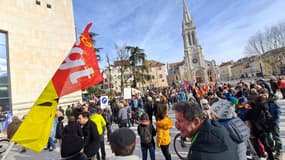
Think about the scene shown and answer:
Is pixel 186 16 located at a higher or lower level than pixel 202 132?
higher

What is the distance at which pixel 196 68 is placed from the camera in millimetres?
92000

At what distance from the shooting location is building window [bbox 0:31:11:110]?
55.1ft

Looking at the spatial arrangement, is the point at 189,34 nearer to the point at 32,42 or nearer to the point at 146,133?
the point at 32,42

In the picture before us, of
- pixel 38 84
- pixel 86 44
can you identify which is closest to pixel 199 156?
pixel 86 44

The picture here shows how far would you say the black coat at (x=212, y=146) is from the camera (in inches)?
58.3

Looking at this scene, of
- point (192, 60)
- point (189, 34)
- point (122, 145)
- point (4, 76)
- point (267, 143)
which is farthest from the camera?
point (189, 34)

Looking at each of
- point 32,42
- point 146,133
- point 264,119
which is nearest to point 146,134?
point 146,133

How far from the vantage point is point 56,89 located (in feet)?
9.68

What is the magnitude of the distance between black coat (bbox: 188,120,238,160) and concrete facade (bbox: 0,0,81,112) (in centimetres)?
1994

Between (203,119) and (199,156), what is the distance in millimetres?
415

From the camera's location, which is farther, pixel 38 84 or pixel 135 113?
pixel 38 84

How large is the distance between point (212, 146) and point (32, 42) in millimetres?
21977

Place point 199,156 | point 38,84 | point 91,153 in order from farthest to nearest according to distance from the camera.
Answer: point 38,84 < point 91,153 < point 199,156

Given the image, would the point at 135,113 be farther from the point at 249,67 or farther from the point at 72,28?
the point at 249,67
